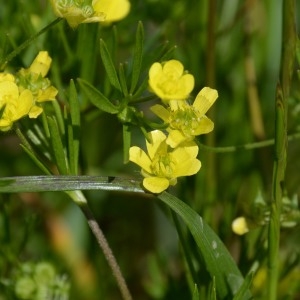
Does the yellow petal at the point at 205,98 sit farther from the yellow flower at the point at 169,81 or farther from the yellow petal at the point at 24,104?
the yellow petal at the point at 24,104

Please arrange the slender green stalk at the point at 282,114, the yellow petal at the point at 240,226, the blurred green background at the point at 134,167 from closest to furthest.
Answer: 1. the slender green stalk at the point at 282,114
2. the yellow petal at the point at 240,226
3. the blurred green background at the point at 134,167

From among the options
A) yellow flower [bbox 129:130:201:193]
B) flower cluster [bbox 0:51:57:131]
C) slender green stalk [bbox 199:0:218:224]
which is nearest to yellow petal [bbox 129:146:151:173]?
yellow flower [bbox 129:130:201:193]

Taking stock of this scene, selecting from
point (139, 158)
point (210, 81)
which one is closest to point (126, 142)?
point (139, 158)

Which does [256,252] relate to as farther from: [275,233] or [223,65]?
[223,65]

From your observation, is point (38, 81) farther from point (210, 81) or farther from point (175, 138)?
point (210, 81)

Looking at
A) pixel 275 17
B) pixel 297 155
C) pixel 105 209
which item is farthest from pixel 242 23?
pixel 105 209

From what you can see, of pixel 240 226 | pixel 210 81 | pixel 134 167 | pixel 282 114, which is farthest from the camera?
pixel 134 167

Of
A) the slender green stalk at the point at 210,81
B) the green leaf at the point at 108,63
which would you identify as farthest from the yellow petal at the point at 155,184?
the slender green stalk at the point at 210,81
